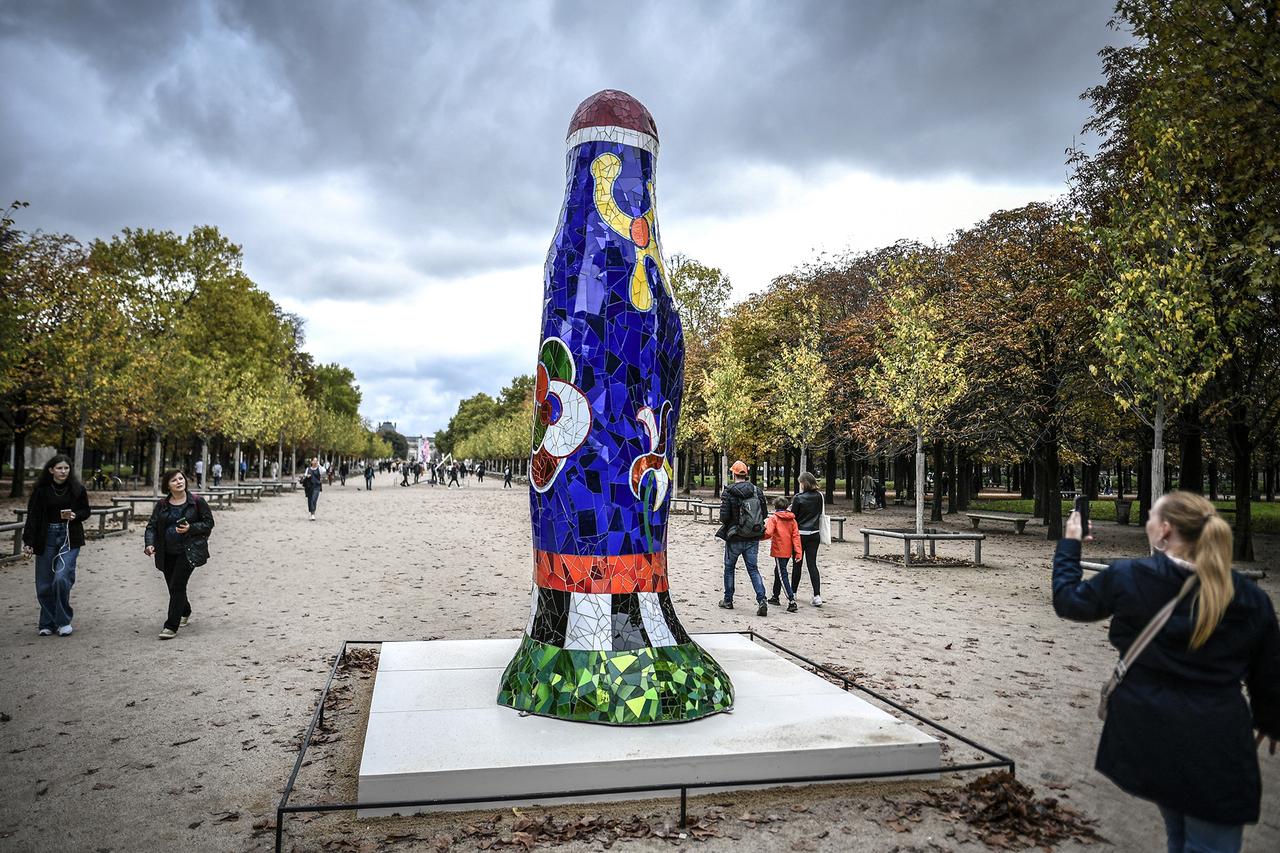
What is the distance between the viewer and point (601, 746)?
15.0 feet

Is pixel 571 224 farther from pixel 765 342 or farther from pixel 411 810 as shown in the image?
pixel 765 342

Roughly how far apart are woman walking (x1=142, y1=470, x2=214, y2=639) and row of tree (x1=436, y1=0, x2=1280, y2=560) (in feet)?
40.5

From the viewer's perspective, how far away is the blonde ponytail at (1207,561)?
266cm

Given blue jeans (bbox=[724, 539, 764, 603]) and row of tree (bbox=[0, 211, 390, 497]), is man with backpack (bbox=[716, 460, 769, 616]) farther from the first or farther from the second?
row of tree (bbox=[0, 211, 390, 497])

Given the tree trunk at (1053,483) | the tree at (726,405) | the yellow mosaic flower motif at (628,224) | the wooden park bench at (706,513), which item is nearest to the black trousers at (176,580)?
the yellow mosaic flower motif at (628,224)

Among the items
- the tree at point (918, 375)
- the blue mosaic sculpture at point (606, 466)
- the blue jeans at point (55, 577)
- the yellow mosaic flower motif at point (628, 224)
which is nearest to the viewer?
the blue mosaic sculpture at point (606, 466)

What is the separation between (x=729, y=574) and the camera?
411 inches

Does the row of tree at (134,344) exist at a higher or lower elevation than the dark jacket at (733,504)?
higher

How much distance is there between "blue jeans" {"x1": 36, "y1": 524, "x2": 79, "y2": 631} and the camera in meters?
8.03

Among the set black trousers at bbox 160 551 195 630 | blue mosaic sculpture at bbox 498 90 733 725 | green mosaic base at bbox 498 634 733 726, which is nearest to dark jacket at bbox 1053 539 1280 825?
green mosaic base at bbox 498 634 733 726

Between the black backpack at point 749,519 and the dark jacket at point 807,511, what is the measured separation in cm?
96

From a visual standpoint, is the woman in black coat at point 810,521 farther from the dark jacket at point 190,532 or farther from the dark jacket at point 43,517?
the dark jacket at point 43,517

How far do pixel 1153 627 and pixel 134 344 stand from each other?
27.0m

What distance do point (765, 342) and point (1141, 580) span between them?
1264 inches
